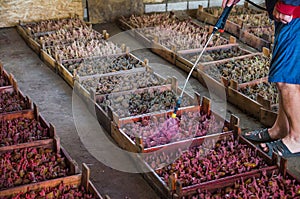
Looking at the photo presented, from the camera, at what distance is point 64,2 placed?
7.41 meters

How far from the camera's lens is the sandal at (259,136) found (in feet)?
13.5

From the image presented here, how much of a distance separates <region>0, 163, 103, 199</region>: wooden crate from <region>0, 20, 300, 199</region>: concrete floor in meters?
0.30

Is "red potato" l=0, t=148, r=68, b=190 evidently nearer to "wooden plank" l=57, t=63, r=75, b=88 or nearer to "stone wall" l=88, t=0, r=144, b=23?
"wooden plank" l=57, t=63, r=75, b=88

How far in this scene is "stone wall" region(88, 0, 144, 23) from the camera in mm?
7586

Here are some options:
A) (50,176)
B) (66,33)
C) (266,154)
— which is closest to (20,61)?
(66,33)

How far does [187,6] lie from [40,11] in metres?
2.38

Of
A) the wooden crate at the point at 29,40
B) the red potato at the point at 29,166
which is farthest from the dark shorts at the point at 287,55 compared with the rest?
the wooden crate at the point at 29,40

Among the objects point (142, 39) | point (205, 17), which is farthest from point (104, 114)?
point (205, 17)

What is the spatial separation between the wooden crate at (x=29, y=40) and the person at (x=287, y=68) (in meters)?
3.06

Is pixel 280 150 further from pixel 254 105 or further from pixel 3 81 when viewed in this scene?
pixel 3 81

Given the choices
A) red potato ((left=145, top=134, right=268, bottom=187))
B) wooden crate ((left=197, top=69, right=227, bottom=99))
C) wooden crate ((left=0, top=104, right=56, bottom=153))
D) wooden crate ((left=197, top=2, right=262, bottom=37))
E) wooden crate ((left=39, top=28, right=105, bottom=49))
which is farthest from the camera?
wooden crate ((left=197, top=2, right=262, bottom=37))

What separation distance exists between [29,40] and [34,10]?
98 cm

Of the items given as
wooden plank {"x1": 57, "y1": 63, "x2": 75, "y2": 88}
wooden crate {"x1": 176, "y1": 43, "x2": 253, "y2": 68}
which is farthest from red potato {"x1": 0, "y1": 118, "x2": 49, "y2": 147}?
wooden crate {"x1": 176, "y1": 43, "x2": 253, "y2": 68}

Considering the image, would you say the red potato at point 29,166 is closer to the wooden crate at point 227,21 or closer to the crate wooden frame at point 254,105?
the crate wooden frame at point 254,105
